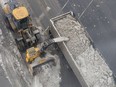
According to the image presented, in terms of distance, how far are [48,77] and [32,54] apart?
1299 millimetres

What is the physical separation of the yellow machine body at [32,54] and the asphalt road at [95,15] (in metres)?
2.30

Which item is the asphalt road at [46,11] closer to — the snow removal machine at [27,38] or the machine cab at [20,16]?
the snow removal machine at [27,38]

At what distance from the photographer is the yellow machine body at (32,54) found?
536 inches

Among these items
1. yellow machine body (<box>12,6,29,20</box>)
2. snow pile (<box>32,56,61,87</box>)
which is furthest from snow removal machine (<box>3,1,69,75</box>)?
snow pile (<box>32,56,61,87</box>)

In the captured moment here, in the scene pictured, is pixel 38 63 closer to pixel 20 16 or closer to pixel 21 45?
pixel 21 45

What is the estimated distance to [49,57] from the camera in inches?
561

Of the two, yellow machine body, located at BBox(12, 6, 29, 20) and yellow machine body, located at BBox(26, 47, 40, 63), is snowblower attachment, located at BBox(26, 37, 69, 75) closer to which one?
yellow machine body, located at BBox(26, 47, 40, 63)

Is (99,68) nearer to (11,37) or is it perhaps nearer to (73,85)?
(73,85)

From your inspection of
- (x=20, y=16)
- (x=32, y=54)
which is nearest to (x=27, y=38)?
(x=32, y=54)

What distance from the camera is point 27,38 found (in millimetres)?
14453

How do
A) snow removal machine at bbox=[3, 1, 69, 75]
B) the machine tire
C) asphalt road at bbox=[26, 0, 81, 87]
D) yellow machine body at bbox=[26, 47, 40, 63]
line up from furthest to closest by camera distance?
asphalt road at bbox=[26, 0, 81, 87]
the machine tire
snow removal machine at bbox=[3, 1, 69, 75]
yellow machine body at bbox=[26, 47, 40, 63]

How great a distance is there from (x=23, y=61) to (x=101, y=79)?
372 centimetres

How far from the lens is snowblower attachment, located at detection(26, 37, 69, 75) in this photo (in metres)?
13.7

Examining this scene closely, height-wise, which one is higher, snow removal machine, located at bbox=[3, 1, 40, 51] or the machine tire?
snow removal machine, located at bbox=[3, 1, 40, 51]
